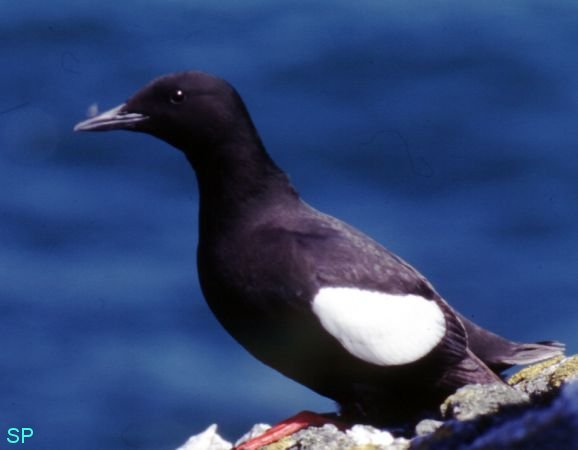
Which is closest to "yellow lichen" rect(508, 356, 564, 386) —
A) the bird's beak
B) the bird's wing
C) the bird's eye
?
the bird's wing

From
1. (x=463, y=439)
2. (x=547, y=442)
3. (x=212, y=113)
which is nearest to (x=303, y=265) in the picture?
(x=212, y=113)

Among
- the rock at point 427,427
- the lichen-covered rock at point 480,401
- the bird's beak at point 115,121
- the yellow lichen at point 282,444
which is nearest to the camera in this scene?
the lichen-covered rock at point 480,401

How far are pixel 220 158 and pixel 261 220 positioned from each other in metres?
0.32

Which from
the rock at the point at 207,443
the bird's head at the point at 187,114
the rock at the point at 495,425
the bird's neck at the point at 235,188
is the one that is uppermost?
the bird's head at the point at 187,114

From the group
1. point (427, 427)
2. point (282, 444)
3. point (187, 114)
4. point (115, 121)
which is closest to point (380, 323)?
point (282, 444)

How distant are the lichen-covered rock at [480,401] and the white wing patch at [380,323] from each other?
2.61 feet

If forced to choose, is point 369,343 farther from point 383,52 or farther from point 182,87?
point 383,52

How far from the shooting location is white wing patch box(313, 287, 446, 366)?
519 cm

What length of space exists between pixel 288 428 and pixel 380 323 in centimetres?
59

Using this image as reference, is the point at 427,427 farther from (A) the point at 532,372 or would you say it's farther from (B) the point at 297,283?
(A) the point at 532,372

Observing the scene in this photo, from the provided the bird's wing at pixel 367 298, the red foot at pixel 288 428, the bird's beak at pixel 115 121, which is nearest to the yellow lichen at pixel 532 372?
the bird's wing at pixel 367 298

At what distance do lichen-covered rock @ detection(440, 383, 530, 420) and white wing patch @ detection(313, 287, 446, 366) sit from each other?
0.79 metres

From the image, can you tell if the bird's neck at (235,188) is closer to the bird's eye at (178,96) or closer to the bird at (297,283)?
the bird at (297,283)

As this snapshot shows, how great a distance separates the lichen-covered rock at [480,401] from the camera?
4121 millimetres
